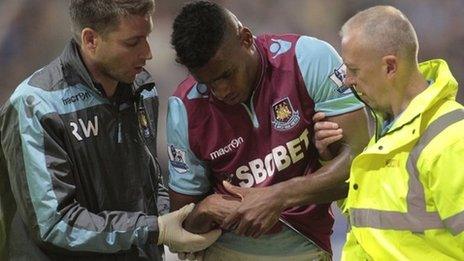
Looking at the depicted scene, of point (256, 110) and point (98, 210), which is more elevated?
point (256, 110)

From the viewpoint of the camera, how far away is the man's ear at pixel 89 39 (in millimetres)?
2115

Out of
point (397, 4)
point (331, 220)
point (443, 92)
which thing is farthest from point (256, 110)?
point (397, 4)

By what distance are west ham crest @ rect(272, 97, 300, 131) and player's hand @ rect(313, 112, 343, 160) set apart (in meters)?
0.05

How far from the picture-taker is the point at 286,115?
212cm

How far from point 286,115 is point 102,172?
0.46 m

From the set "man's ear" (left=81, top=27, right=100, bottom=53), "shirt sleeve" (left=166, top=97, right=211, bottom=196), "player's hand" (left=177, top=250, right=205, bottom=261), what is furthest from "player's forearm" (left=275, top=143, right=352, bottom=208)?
"man's ear" (left=81, top=27, right=100, bottom=53)

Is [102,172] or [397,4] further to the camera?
[397,4]

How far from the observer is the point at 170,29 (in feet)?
10.7

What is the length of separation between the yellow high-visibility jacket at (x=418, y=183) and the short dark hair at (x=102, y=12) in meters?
0.67

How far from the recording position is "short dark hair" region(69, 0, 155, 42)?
209cm

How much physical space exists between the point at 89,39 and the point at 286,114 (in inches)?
20.0

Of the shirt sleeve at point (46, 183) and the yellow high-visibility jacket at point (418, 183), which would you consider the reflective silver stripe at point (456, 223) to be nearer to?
the yellow high-visibility jacket at point (418, 183)

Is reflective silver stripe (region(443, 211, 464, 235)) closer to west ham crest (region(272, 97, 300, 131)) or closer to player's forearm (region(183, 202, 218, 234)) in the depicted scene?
west ham crest (region(272, 97, 300, 131))

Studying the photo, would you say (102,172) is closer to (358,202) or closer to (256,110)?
(256,110)
